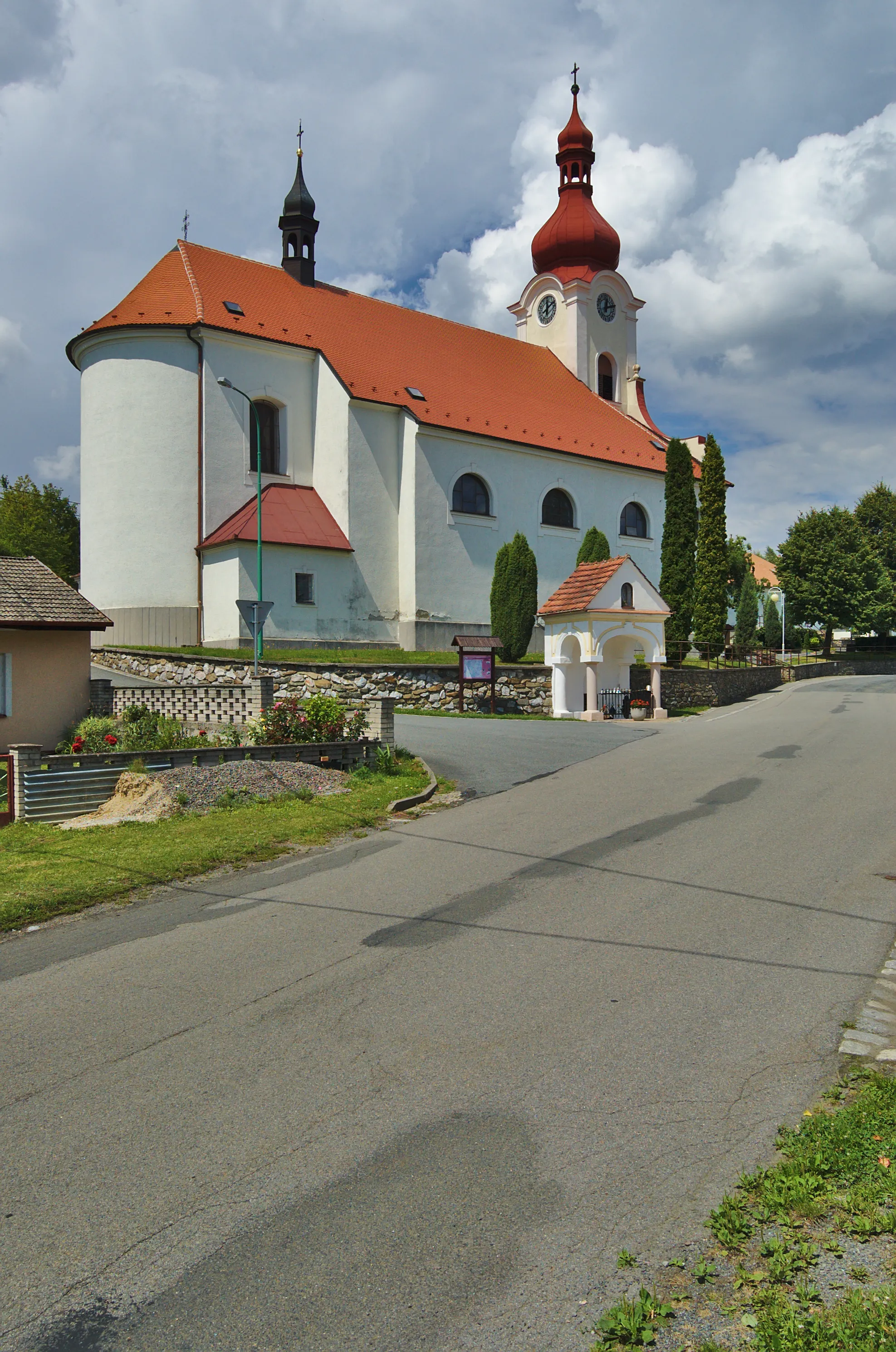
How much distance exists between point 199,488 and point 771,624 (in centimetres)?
4208

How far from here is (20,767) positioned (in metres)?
11.9

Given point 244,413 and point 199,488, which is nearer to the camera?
point 199,488

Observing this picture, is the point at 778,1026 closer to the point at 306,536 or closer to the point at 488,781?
the point at 488,781

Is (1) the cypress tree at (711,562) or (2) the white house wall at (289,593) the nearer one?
(2) the white house wall at (289,593)

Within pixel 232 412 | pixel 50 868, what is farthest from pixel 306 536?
pixel 50 868

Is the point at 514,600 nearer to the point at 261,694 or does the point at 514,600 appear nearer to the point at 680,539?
the point at 680,539

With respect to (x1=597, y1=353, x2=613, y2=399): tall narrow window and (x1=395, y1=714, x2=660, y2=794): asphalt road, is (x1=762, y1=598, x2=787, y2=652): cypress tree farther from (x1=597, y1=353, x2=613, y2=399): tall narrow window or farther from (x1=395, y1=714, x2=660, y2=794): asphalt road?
(x1=395, y1=714, x2=660, y2=794): asphalt road

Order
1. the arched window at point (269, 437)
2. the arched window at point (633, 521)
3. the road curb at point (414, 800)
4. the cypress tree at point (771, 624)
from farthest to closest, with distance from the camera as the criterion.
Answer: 1. the cypress tree at point (771, 624)
2. the arched window at point (633, 521)
3. the arched window at point (269, 437)
4. the road curb at point (414, 800)

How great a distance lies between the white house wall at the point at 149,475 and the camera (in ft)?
106

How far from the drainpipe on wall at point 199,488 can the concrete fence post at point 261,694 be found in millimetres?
16746

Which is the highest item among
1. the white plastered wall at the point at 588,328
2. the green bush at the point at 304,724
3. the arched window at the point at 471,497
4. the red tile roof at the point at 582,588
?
the white plastered wall at the point at 588,328

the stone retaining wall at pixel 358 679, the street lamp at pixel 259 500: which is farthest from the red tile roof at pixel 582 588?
the street lamp at pixel 259 500

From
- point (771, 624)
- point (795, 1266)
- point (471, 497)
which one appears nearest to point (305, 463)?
point (471, 497)

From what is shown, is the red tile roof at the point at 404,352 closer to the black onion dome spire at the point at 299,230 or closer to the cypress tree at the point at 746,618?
the black onion dome spire at the point at 299,230
